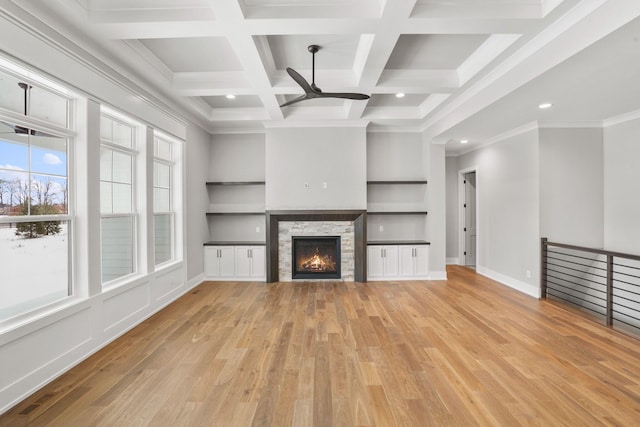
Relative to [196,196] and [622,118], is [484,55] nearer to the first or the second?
[622,118]

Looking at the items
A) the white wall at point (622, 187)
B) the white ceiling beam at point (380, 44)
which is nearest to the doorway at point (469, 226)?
the white wall at point (622, 187)

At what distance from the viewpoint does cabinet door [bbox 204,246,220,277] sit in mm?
5559

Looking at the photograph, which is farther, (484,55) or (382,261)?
(382,261)

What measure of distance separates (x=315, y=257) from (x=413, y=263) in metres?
1.95

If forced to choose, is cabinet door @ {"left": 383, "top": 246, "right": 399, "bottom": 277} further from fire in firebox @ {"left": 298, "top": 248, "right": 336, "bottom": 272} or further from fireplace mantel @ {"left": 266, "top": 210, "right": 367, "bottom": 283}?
fire in firebox @ {"left": 298, "top": 248, "right": 336, "bottom": 272}

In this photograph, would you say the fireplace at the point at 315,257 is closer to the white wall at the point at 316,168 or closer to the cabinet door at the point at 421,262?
the white wall at the point at 316,168

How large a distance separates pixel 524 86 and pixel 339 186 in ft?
10.3

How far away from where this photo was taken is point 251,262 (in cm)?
556

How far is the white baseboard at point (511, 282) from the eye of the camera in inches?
180

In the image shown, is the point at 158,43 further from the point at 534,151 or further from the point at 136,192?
the point at 534,151

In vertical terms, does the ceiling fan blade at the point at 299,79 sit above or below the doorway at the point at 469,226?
above

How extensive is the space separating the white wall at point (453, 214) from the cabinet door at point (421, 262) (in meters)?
1.82

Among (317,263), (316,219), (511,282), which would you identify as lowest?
(511,282)

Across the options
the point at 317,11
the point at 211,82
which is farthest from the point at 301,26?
the point at 211,82
